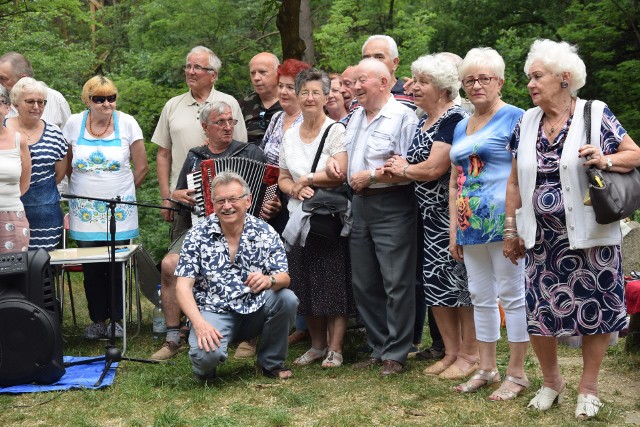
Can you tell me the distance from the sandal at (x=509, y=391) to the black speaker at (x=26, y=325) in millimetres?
2549

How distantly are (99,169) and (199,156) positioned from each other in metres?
0.80

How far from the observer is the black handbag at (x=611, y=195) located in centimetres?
388

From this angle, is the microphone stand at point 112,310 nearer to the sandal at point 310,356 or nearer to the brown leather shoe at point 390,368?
the sandal at point 310,356

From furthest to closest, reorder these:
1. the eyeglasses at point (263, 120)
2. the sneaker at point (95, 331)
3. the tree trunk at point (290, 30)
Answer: the tree trunk at point (290, 30) → the sneaker at point (95, 331) → the eyeglasses at point (263, 120)

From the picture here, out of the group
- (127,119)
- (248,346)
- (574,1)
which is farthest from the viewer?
(574,1)

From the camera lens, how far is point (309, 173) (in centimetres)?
566

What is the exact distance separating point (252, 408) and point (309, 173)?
1603 mm

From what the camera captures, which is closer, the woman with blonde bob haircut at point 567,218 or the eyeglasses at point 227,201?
the woman with blonde bob haircut at point 567,218

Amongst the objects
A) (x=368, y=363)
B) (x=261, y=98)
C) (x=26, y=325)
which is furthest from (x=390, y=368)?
(x=261, y=98)

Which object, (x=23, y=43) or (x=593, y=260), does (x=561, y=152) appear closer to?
(x=593, y=260)

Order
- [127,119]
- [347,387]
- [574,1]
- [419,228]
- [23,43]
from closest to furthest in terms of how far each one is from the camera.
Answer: [347,387]
[419,228]
[127,119]
[574,1]
[23,43]

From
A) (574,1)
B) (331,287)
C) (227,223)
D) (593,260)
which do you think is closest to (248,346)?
(331,287)

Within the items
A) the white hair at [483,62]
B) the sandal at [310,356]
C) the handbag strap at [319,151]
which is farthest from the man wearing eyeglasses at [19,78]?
the white hair at [483,62]

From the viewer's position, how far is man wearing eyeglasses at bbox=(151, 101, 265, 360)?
20.0ft
